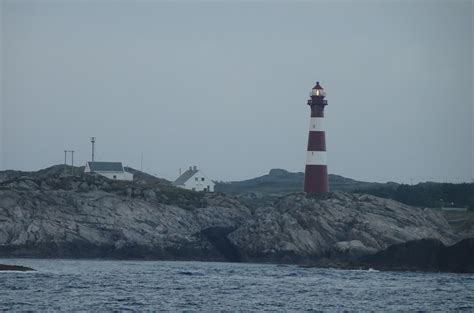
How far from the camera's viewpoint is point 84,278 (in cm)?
7306

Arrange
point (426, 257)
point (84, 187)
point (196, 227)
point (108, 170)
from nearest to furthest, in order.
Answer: point (426, 257) → point (196, 227) → point (84, 187) → point (108, 170)

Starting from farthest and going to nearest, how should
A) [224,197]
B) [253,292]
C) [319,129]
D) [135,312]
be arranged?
[224,197], [319,129], [253,292], [135,312]

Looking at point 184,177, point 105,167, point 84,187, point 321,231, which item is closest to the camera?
point 321,231

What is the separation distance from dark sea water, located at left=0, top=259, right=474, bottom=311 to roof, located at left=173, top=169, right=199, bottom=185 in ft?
140

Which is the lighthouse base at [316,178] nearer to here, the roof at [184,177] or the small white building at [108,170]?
the roof at [184,177]

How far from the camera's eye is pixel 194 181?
130750mm

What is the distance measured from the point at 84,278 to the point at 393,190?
62318mm

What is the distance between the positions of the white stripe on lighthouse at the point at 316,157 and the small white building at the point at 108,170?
3319 centimetres

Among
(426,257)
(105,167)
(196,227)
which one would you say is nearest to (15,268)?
(196,227)

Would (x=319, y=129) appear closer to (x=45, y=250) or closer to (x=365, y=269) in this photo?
(x=365, y=269)

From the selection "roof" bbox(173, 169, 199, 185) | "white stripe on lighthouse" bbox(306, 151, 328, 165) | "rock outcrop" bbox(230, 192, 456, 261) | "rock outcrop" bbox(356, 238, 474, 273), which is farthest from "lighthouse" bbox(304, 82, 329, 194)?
"roof" bbox(173, 169, 199, 185)

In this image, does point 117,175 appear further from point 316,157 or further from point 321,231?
point 321,231

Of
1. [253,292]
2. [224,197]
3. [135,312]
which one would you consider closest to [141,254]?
[224,197]

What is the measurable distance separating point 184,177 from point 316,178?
32.7 metres
